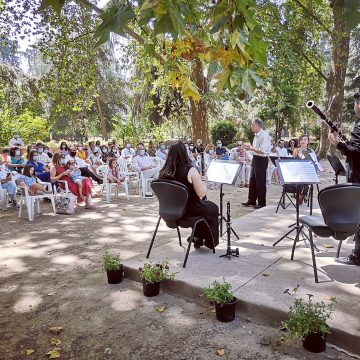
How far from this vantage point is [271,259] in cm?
462

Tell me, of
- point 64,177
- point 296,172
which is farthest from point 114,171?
point 296,172

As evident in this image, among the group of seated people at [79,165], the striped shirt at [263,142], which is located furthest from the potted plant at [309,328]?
the striped shirt at [263,142]

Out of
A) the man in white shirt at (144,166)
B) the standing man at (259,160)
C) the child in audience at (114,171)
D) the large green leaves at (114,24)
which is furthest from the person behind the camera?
the man in white shirt at (144,166)

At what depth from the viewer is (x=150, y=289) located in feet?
12.8

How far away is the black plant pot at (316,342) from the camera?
2816 mm

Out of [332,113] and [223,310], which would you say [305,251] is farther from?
[332,113]

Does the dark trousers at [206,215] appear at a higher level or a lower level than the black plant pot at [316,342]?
higher

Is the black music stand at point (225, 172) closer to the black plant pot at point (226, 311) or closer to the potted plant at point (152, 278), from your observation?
the potted plant at point (152, 278)

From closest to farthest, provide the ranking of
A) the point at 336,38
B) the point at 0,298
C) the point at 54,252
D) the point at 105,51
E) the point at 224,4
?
the point at 224,4 < the point at 0,298 < the point at 54,252 < the point at 336,38 < the point at 105,51

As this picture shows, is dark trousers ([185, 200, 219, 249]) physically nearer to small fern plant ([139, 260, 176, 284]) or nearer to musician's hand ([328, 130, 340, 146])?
small fern plant ([139, 260, 176, 284])

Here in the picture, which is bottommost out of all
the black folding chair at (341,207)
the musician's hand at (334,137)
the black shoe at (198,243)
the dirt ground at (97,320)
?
the dirt ground at (97,320)

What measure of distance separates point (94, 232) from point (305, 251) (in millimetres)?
3859

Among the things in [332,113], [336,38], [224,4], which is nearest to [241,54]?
[224,4]

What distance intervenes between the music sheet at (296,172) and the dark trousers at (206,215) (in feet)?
3.43
